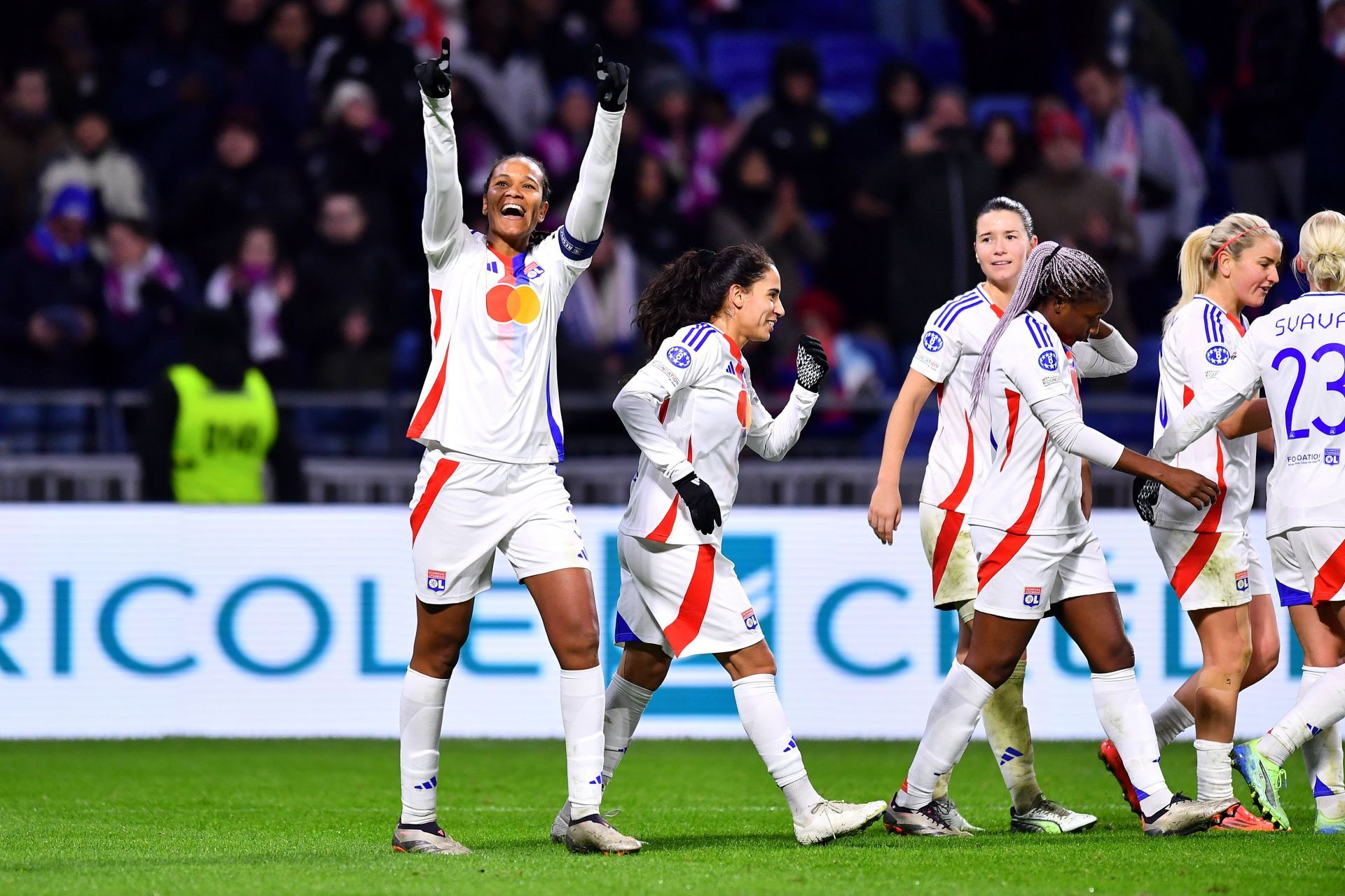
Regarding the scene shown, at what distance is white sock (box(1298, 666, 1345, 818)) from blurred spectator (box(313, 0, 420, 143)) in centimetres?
908

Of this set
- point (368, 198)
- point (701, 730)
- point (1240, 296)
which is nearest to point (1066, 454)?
point (1240, 296)

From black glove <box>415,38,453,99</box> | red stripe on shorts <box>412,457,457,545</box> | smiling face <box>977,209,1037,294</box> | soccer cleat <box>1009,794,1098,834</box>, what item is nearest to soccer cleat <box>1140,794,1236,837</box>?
soccer cleat <box>1009,794,1098,834</box>

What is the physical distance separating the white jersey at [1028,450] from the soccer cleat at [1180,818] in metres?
0.97

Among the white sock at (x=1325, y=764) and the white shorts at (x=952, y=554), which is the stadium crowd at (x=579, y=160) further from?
the white sock at (x=1325, y=764)

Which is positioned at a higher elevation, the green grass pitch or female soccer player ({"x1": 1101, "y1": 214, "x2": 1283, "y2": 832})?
female soccer player ({"x1": 1101, "y1": 214, "x2": 1283, "y2": 832})

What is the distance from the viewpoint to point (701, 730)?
9.73 metres

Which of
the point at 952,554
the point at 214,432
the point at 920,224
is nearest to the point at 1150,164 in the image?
the point at 920,224

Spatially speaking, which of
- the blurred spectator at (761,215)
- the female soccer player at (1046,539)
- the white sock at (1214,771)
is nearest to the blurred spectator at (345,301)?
the blurred spectator at (761,215)

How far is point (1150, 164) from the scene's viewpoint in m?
13.8

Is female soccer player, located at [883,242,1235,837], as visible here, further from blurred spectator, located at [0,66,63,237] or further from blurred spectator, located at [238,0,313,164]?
blurred spectator, located at [0,66,63,237]

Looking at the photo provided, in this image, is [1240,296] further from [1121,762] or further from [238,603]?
[238,603]

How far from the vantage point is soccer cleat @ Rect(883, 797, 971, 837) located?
20.1ft

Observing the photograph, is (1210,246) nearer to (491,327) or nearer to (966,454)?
(966,454)

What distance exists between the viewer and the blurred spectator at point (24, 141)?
13.5 meters
